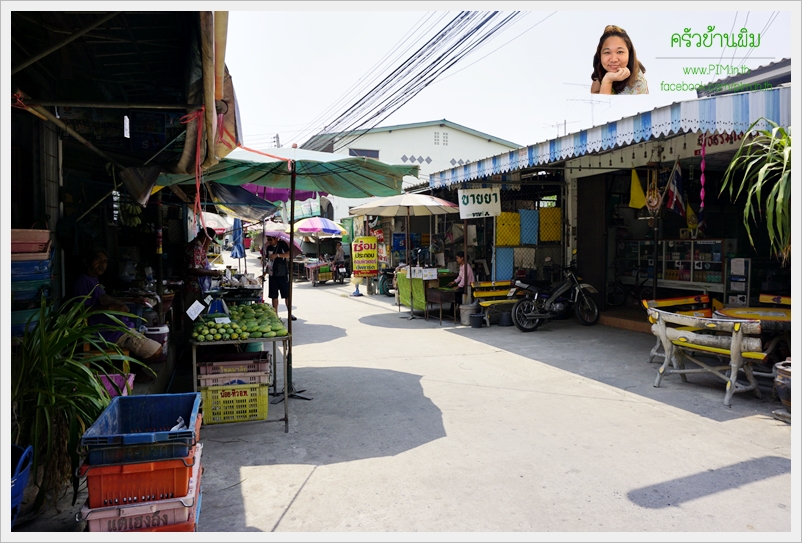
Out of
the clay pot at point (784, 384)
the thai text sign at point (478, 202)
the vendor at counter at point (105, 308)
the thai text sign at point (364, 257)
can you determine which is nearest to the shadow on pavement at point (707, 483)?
the clay pot at point (784, 384)

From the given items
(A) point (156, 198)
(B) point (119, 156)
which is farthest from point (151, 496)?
(A) point (156, 198)

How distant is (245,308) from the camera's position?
637 centimetres

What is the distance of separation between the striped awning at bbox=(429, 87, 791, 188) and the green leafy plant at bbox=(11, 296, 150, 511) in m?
6.21

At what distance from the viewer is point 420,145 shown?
26.8m

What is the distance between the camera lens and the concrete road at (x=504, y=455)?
3320 millimetres

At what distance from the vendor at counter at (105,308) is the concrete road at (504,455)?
103cm

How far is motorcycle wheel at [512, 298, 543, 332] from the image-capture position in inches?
398

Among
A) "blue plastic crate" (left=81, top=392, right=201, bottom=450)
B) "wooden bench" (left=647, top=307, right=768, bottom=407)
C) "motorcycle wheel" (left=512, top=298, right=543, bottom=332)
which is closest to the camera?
"blue plastic crate" (left=81, top=392, right=201, bottom=450)

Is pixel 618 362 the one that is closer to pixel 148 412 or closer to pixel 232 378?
pixel 232 378

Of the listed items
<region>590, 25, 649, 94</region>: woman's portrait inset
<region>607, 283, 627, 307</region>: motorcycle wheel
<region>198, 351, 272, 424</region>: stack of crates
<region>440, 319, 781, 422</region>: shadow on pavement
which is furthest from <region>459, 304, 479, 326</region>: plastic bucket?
<region>198, 351, 272, 424</region>: stack of crates

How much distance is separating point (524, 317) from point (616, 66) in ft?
15.3

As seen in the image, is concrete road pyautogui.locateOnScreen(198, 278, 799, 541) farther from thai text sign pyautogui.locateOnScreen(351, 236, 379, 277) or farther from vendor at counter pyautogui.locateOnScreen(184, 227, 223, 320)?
thai text sign pyautogui.locateOnScreen(351, 236, 379, 277)

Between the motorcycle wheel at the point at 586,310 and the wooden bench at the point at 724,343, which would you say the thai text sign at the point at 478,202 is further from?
the wooden bench at the point at 724,343

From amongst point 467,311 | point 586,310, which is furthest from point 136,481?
point 586,310
